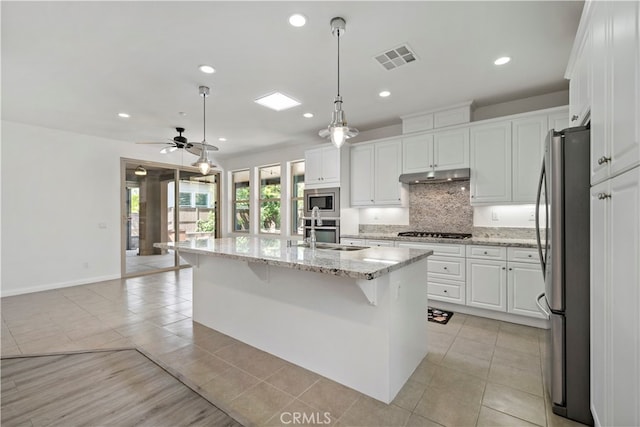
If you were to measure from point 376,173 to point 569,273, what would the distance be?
9.91 ft

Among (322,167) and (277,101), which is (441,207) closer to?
(322,167)

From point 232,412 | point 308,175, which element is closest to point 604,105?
point 232,412

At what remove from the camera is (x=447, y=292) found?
3629mm

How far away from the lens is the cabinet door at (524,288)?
305 cm

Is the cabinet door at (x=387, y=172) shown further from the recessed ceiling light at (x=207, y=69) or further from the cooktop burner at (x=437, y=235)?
the recessed ceiling light at (x=207, y=69)

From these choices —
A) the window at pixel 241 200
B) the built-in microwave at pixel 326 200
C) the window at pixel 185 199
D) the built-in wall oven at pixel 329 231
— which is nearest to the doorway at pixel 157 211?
the window at pixel 185 199

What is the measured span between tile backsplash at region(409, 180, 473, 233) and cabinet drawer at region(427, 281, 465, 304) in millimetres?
883

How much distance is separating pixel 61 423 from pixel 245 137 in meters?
4.58

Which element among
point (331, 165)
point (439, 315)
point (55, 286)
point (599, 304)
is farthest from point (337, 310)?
point (55, 286)

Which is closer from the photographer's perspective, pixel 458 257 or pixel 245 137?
pixel 458 257

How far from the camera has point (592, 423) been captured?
1.69 metres

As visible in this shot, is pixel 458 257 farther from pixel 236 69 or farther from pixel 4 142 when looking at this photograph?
pixel 4 142

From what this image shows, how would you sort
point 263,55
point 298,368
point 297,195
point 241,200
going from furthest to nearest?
point 241,200, point 297,195, point 263,55, point 298,368

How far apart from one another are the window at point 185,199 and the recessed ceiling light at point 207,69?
14.2ft
